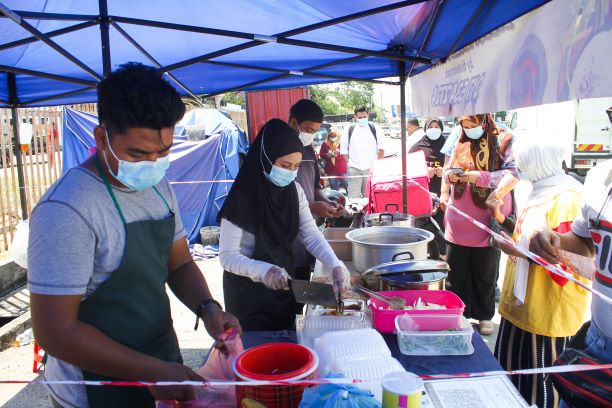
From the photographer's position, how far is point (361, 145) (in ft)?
26.3

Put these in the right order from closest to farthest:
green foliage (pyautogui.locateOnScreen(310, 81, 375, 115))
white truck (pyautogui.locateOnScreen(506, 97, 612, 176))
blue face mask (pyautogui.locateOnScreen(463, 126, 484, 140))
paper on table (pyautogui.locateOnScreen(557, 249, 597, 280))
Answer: paper on table (pyautogui.locateOnScreen(557, 249, 597, 280)) < blue face mask (pyautogui.locateOnScreen(463, 126, 484, 140)) < white truck (pyautogui.locateOnScreen(506, 97, 612, 176)) < green foliage (pyautogui.locateOnScreen(310, 81, 375, 115))

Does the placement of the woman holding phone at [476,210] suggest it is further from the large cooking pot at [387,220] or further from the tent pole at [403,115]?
the large cooking pot at [387,220]

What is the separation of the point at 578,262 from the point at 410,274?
0.75 m

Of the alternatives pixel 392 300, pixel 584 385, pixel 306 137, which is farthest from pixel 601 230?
pixel 306 137

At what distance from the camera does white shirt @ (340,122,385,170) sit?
26.1 ft

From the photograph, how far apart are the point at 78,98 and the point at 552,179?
4.73 metres

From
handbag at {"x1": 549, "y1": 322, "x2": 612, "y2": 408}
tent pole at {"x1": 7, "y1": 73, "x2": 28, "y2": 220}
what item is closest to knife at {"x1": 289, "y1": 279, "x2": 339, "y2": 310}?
handbag at {"x1": 549, "y1": 322, "x2": 612, "y2": 408}

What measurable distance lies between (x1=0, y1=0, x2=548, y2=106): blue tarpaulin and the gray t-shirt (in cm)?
149

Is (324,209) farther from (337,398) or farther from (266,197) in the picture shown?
(337,398)

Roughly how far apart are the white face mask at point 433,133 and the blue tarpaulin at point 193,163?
9.39 feet

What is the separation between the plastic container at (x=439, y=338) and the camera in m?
1.58

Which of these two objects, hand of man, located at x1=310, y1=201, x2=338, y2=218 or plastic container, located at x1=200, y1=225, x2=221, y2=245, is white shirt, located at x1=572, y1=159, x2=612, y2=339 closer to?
hand of man, located at x1=310, y1=201, x2=338, y2=218

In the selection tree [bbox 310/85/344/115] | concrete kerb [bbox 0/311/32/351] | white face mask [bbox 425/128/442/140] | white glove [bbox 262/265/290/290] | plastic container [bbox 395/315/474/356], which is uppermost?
tree [bbox 310/85/344/115]

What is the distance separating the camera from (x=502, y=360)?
242 centimetres
